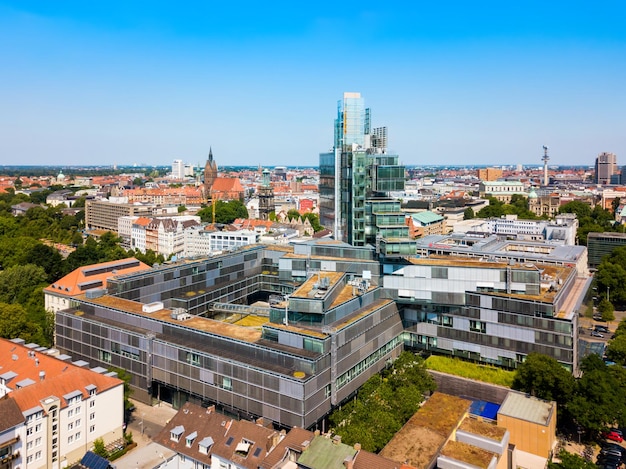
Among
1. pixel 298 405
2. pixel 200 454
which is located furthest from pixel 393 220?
pixel 200 454

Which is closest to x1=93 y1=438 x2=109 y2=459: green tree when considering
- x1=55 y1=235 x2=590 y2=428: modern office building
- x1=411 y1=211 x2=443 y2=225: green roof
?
x1=55 y1=235 x2=590 y2=428: modern office building

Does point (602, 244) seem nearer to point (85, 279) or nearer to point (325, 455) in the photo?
point (325, 455)

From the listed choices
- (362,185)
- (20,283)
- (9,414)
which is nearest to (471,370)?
(362,185)

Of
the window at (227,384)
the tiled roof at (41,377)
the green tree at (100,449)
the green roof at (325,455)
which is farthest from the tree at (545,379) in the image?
the green tree at (100,449)

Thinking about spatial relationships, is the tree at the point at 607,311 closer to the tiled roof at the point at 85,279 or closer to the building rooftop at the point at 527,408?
the building rooftop at the point at 527,408

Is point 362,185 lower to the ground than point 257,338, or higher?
higher

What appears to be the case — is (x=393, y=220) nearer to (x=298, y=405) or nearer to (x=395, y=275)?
(x=395, y=275)
